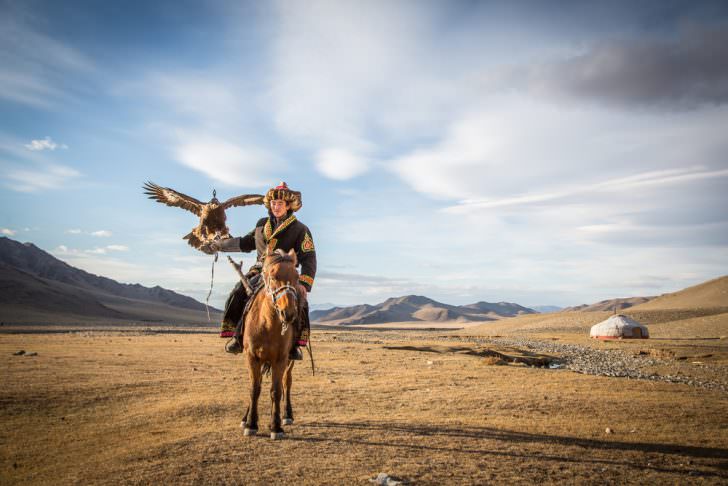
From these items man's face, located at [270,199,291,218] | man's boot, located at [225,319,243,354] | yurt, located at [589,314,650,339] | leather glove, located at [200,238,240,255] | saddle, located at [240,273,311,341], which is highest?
man's face, located at [270,199,291,218]

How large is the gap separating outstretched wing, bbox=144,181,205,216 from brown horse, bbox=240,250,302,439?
8.14ft

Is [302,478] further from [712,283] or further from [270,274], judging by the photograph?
[712,283]

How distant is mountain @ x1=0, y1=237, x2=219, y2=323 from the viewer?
300ft

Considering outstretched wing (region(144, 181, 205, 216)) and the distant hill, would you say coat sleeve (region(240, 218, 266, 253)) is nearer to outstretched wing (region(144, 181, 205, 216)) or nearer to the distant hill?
outstretched wing (region(144, 181, 205, 216))

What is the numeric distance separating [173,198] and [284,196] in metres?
2.61

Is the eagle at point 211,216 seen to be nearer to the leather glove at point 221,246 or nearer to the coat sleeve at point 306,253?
the leather glove at point 221,246

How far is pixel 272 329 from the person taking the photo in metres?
6.77

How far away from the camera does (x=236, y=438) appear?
698 centimetres

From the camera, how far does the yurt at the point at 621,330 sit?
45.6m

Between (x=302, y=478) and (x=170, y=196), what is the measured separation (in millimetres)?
5839

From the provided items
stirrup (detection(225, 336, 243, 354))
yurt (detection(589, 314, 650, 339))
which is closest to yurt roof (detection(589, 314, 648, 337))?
yurt (detection(589, 314, 650, 339))

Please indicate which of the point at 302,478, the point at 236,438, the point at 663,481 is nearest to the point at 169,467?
the point at 236,438

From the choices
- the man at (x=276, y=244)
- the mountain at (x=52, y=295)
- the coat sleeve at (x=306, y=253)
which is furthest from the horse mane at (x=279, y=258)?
the mountain at (x=52, y=295)

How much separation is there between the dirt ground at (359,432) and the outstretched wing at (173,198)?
3.97m
